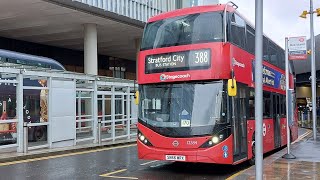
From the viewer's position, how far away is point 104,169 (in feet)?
37.6

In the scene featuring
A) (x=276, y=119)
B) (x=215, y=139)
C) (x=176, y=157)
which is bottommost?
(x=176, y=157)

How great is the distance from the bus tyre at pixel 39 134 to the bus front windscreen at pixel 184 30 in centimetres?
792

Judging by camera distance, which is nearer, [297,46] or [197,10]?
[197,10]

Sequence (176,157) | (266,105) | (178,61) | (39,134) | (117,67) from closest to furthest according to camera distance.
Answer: (176,157) < (178,61) < (266,105) < (39,134) < (117,67)

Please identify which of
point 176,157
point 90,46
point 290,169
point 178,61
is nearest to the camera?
point 176,157

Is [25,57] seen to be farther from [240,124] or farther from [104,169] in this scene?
[240,124]

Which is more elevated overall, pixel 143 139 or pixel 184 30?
pixel 184 30

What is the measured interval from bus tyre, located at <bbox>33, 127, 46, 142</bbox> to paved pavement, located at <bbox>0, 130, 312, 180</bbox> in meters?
3.22

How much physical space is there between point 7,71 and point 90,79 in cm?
448

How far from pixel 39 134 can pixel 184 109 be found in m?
8.95

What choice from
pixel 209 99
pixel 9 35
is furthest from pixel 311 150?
pixel 9 35

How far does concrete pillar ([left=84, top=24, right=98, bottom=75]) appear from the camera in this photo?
27125 millimetres

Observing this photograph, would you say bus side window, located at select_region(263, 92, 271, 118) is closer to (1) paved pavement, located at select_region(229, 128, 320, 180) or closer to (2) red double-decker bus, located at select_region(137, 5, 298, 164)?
(1) paved pavement, located at select_region(229, 128, 320, 180)

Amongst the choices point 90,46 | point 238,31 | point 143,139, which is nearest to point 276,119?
point 238,31
